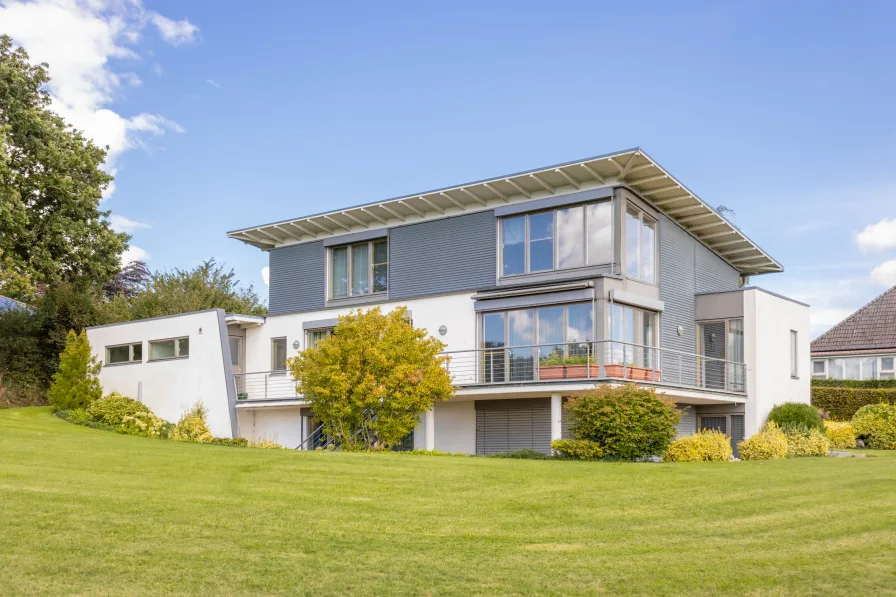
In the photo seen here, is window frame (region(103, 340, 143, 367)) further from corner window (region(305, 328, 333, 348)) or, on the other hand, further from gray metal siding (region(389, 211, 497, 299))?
gray metal siding (region(389, 211, 497, 299))

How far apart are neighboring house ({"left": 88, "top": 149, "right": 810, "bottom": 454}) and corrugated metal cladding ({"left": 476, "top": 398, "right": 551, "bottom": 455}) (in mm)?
39

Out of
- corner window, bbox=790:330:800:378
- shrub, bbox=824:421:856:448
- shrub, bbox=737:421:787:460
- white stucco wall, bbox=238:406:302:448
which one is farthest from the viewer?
corner window, bbox=790:330:800:378

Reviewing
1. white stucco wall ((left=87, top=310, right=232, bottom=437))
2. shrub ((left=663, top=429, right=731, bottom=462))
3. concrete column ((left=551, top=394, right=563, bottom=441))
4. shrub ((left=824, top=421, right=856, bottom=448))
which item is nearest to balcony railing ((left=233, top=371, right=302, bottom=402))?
white stucco wall ((left=87, top=310, right=232, bottom=437))

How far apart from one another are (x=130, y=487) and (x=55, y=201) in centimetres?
2132

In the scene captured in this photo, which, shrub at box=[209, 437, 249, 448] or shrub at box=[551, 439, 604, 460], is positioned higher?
shrub at box=[551, 439, 604, 460]

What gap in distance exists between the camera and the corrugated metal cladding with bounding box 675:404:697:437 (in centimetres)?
2638

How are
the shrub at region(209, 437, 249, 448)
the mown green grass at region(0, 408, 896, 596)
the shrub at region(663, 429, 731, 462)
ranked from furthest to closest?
the shrub at region(209, 437, 249, 448), the shrub at region(663, 429, 731, 462), the mown green grass at region(0, 408, 896, 596)

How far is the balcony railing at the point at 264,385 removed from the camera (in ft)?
93.4

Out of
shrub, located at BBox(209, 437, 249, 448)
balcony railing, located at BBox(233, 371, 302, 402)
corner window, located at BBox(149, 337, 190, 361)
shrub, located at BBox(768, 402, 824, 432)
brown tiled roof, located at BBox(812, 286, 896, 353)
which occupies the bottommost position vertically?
shrub, located at BBox(209, 437, 249, 448)

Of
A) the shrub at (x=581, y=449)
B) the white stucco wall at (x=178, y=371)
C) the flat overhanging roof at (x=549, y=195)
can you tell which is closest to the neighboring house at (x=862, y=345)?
the flat overhanging roof at (x=549, y=195)

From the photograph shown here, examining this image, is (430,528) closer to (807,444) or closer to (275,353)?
(807,444)

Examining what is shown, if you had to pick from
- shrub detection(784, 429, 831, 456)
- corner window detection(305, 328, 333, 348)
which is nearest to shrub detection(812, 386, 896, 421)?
shrub detection(784, 429, 831, 456)

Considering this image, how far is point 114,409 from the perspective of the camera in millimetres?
27094

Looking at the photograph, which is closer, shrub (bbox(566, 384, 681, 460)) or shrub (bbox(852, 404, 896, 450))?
shrub (bbox(566, 384, 681, 460))
